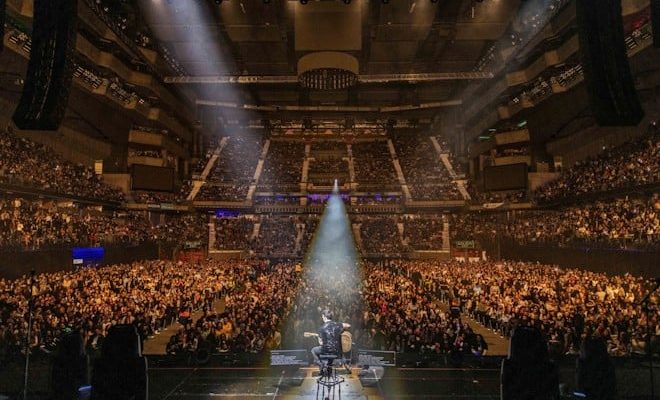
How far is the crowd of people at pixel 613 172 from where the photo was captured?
66.2ft

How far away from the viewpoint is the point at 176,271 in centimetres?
2403

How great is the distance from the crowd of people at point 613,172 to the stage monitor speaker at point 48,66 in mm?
19756

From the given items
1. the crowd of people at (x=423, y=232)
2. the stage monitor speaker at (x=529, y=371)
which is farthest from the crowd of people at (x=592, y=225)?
the stage monitor speaker at (x=529, y=371)

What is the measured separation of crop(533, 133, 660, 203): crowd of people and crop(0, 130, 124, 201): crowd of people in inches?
1014

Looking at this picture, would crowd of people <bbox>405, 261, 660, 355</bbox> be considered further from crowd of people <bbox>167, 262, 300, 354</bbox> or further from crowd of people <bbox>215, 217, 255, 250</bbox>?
crowd of people <bbox>215, 217, 255, 250</bbox>

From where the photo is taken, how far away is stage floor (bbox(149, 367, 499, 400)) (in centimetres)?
847

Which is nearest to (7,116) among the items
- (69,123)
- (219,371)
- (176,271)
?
(69,123)

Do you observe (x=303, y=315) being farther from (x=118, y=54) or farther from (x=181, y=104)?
(x=181, y=104)

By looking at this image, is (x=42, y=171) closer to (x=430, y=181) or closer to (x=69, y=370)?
(x=69, y=370)

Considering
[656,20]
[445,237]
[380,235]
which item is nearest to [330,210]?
[380,235]

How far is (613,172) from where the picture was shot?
76.7 ft

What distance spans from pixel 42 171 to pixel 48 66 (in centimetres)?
1769

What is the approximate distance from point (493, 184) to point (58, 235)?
89.1 ft

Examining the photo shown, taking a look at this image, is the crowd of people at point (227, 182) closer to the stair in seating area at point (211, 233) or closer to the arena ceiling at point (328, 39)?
the stair in seating area at point (211, 233)
